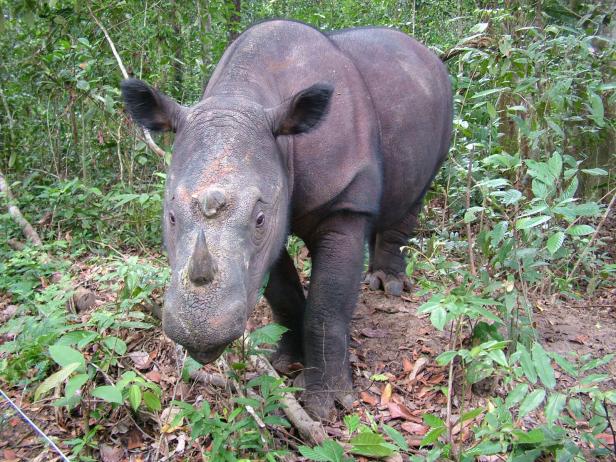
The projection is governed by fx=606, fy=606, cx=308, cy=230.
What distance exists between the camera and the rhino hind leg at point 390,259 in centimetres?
504

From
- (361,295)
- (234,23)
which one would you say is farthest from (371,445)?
(234,23)

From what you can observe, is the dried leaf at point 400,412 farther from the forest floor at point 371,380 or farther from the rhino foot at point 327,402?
the rhino foot at point 327,402

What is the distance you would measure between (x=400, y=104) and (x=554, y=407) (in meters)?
2.51

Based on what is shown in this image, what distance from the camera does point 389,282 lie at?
5.00m

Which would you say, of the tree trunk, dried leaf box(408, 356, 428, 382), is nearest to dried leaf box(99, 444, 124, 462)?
dried leaf box(408, 356, 428, 382)

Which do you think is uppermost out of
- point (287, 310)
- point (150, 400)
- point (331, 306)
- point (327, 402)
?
point (150, 400)

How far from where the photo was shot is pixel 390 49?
4.32 meters

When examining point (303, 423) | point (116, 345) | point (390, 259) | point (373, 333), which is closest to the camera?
point (116, 345)

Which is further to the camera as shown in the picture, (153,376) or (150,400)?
(153,376)

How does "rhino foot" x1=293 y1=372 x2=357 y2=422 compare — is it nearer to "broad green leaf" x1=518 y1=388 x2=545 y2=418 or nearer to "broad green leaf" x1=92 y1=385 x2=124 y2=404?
"broad green leaf" x1=92 y1=385 x2=124 y2=404

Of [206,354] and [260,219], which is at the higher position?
[260,219]

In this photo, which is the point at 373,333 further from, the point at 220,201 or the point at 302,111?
the point at 220,201

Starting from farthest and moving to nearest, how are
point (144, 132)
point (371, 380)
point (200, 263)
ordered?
point (144, 132)
point (371, 380)
point (200, 263)

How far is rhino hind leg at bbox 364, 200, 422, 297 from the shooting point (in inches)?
199
